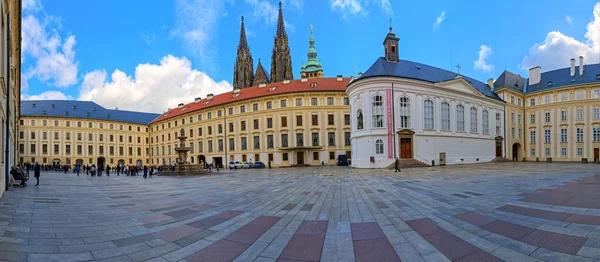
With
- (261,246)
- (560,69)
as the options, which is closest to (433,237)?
(261,246)

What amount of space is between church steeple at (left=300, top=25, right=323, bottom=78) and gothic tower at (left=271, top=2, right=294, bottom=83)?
6.01m

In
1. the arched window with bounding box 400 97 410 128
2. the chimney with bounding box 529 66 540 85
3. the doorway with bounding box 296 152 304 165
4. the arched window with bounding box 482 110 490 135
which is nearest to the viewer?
the arched window with bounding box 400 97 410 128

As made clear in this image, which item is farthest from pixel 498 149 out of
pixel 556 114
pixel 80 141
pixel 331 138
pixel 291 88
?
pixel 80 141

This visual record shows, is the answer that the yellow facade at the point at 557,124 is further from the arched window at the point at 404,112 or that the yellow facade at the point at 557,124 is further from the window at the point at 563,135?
the arched window at the point at 404,112

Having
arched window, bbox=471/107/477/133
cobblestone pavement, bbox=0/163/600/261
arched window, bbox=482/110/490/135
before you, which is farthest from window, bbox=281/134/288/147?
cobblestone pavement, bbox=0/163/600/261

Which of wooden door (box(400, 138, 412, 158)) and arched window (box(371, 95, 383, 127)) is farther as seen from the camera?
arched window (box(371, 95, 383, 127))

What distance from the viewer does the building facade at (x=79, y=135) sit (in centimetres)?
6356

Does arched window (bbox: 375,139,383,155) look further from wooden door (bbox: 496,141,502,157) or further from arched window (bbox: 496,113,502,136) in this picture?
arched window (bbox: 496,113,502,136)

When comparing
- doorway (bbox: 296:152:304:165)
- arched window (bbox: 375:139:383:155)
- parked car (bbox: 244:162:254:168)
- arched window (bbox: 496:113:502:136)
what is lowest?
parked car (bbox: 244:162:254:168)

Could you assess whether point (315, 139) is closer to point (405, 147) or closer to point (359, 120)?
point (359, 120)

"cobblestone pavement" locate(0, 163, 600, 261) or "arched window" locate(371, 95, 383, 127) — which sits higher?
"arched window" locate(371, 95, 383, 127)

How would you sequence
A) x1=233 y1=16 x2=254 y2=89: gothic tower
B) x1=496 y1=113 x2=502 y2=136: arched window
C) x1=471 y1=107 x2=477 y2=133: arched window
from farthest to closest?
x1=233 y1=16 x2=254 y2=89: gothic tower < x1=496 y1=113 x2=502 y2=136: arched window < x1=471 y1=107 x2=477 y2=133: arched window

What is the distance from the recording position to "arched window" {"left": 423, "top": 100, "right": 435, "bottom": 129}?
3622cm

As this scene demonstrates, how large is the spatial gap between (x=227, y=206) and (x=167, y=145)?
63.6 meters
